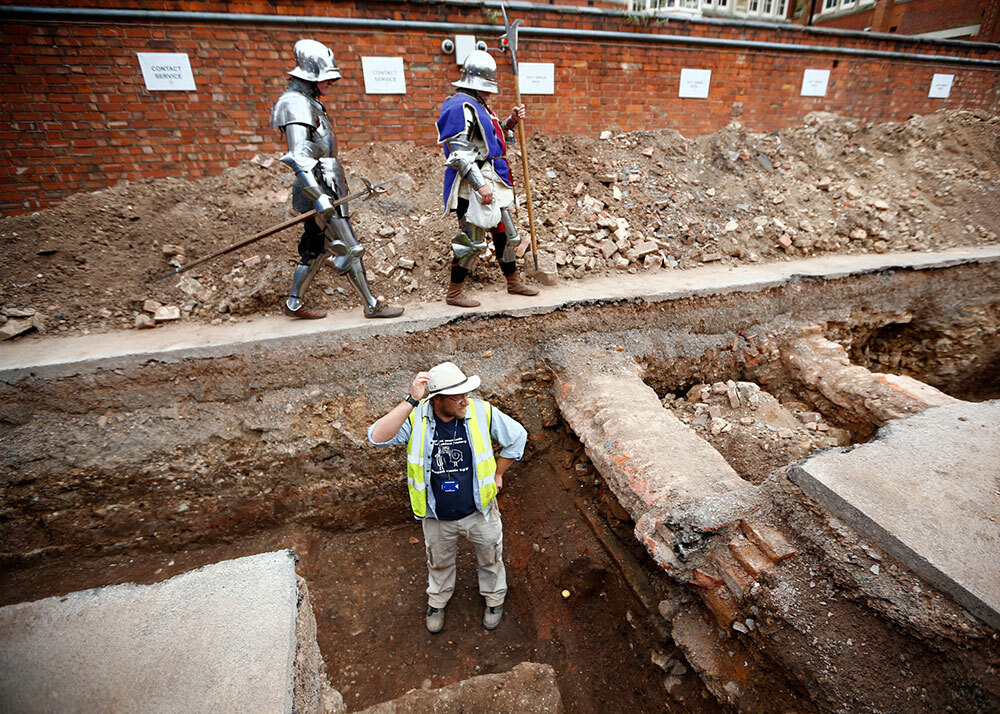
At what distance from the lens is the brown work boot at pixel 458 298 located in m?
4.04

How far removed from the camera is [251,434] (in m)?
3.48

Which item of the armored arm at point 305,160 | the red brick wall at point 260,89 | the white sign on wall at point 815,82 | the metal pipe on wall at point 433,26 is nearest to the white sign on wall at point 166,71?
the red brick wall at point 260,89

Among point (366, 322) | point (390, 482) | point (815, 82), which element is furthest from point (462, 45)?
point (815, 82)

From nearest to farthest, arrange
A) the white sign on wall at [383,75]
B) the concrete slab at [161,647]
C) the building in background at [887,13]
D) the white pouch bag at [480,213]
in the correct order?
the concrete slab at [161,647]
the white pouch bag at [480,213]
the white sign on wall at [383,75]
the building in background at [887,13]

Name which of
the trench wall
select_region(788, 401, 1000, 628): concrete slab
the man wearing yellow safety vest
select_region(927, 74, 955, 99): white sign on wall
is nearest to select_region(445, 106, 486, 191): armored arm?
the trench wall

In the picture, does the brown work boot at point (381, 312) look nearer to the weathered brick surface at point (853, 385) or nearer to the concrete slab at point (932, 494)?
the concrete slab at point (932, 494)

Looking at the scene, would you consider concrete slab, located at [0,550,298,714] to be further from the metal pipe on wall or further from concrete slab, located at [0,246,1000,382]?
the metal pipe on wall

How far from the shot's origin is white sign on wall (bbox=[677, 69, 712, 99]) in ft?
20.0

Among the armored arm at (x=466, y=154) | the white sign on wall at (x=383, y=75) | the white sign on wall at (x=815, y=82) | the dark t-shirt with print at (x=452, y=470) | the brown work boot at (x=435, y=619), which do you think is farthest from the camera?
the white sign on wall at (x=815, y=82)

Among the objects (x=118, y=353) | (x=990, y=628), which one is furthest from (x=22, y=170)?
(x=990, y=628)

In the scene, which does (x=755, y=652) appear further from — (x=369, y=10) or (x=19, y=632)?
(x=369, y=10)

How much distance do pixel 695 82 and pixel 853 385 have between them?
456 centimetres

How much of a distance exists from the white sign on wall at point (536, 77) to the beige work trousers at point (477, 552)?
16.3ft

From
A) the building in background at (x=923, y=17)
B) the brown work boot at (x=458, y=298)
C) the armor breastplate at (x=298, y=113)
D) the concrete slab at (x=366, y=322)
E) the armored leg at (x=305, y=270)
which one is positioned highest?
the building in background at (x=923, y=17)
